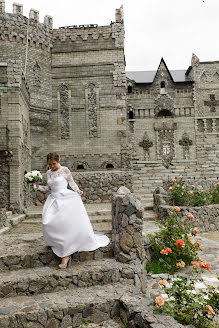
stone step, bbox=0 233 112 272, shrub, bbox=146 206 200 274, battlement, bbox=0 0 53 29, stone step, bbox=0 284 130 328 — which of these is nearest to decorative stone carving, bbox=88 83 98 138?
battlement, bbox=0 0 53 29

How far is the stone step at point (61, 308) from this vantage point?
3.66 m

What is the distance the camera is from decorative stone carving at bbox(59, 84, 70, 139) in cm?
1678

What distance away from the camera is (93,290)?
434 cm

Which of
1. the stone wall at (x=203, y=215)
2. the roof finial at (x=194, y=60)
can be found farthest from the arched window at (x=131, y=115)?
the stone wall at (x=203, y=215)

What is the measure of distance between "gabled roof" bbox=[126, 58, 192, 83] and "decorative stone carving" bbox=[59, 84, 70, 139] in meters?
18.5

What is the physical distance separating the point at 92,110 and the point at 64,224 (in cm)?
1303

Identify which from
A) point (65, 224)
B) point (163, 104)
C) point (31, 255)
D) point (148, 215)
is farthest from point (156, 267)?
point (163, 104)

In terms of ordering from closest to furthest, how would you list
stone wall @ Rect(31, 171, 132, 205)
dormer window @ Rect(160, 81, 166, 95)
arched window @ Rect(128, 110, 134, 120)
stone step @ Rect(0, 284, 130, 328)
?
1. stone step @ Rect(0, 284, 130, 328)
2. stone wall @ Rect(31, 171, 132, 205)
3. arched window @ Rect(128, 110, 134, 120)
4. dormer window @ Rect(160, 81, 166, 95)

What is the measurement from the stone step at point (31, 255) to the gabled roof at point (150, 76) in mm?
30962

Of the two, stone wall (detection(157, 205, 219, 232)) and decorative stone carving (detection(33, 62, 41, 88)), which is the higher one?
decorative stone carving (detection(33, 62, 41, 88))

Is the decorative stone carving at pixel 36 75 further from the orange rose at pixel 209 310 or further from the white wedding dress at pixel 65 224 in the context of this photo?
the orange rose at pixel 209 310

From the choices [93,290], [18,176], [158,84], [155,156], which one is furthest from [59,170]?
[158,84]

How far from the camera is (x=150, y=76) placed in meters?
34.9

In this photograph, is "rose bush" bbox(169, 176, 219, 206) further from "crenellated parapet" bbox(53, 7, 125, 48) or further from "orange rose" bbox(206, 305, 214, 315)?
"crenellated parapet" bbox(53, 7, 125, 48)
